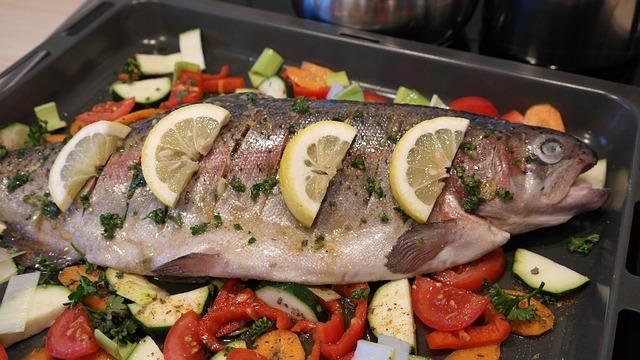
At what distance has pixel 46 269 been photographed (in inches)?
117

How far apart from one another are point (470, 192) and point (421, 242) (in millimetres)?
332

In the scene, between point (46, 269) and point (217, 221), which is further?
point (46, 269)

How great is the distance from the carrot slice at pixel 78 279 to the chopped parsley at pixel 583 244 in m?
2.32

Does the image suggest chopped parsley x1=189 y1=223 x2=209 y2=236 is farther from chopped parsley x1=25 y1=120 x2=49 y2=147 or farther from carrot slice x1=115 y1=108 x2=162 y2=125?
chopped parsley x1=25 y1=120 x2=49 y2=147

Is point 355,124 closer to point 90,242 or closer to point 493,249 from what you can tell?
point 493,249

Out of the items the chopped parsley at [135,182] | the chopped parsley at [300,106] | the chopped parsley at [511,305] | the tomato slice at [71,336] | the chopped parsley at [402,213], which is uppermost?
the chopped parsley at [300,106]

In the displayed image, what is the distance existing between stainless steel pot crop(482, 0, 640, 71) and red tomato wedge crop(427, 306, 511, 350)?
6.28 ft

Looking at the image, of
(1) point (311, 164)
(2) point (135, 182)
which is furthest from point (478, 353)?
(2) point (135, 182)

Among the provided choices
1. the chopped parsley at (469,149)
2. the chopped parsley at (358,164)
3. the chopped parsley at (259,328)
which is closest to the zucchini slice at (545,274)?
the chopped parsley at (469,149)

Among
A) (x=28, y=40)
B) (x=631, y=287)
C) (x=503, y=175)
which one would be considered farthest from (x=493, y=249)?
(x=28, y=40)

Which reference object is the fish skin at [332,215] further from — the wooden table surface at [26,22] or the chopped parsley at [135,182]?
the wooden table surface at [26,22]

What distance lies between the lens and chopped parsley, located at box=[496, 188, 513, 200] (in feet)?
8.97

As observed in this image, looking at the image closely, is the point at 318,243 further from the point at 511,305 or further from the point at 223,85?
the point at 223,85

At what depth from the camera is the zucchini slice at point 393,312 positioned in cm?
263
